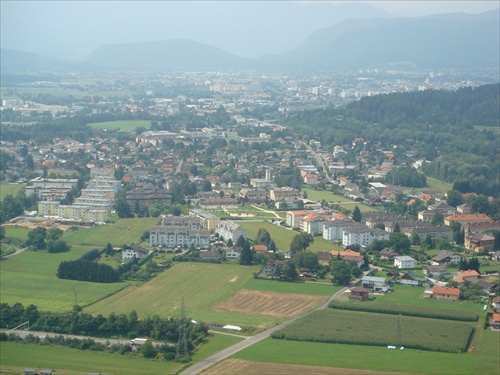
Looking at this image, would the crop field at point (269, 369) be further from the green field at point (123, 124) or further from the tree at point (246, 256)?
the green field at point (123, 124)

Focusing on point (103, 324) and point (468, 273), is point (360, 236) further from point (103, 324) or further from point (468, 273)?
point (103, 324)

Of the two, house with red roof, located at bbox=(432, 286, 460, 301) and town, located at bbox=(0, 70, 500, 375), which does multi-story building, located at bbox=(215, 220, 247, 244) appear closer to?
town, located at bbox=(0, 70, 500, 375)

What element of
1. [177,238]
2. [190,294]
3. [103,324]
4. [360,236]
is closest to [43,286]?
[190,294]

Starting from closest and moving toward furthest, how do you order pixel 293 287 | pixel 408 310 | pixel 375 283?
pixel 408 310
pixel 375 283
pixel 293 287

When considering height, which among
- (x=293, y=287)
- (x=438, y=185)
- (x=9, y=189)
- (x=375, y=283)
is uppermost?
(x=375, y=283)

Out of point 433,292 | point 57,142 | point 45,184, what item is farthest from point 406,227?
point 57,142

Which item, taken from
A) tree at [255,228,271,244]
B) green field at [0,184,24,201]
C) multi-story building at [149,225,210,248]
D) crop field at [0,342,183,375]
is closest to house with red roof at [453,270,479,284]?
tree at [255,228,271,244]

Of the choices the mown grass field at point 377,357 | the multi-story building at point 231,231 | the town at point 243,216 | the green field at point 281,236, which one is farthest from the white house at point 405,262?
the mown grass field at point 377,357
